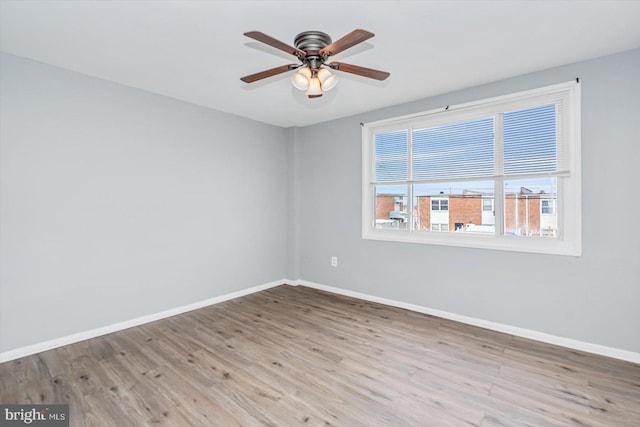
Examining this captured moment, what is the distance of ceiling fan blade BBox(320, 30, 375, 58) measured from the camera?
1627mm

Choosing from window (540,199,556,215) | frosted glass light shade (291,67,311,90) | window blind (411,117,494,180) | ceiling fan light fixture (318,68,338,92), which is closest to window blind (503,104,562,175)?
window blind (411,117,494,180)

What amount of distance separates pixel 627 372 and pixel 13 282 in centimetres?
484

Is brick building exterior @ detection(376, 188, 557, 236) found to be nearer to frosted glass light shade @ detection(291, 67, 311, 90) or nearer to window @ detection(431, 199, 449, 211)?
window @ detection(431, 199, 449, 211)

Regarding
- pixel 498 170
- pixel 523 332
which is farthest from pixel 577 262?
pixel 498 170

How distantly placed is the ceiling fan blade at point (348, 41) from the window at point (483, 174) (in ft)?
6.56

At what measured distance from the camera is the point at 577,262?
2.65 metres

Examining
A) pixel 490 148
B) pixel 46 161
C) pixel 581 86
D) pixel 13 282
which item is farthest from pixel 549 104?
pixel 13 282

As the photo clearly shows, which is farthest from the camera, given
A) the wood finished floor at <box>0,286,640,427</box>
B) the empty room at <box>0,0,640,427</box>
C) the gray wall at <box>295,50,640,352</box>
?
the gray wall at <box>295,50,640,352</box>

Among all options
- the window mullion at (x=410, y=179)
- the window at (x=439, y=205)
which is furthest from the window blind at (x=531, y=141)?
the window mullion at (x=410, y=179)

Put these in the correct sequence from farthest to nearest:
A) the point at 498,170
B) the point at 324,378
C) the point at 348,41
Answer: the point at 498,170, the point at 324,378, the point at 348,41

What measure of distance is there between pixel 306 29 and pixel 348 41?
0.60 metres

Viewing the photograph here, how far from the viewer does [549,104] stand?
2.83 meters

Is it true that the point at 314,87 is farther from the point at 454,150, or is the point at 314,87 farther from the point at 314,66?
the point at 454,150

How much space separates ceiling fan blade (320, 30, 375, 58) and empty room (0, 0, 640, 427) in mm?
22
